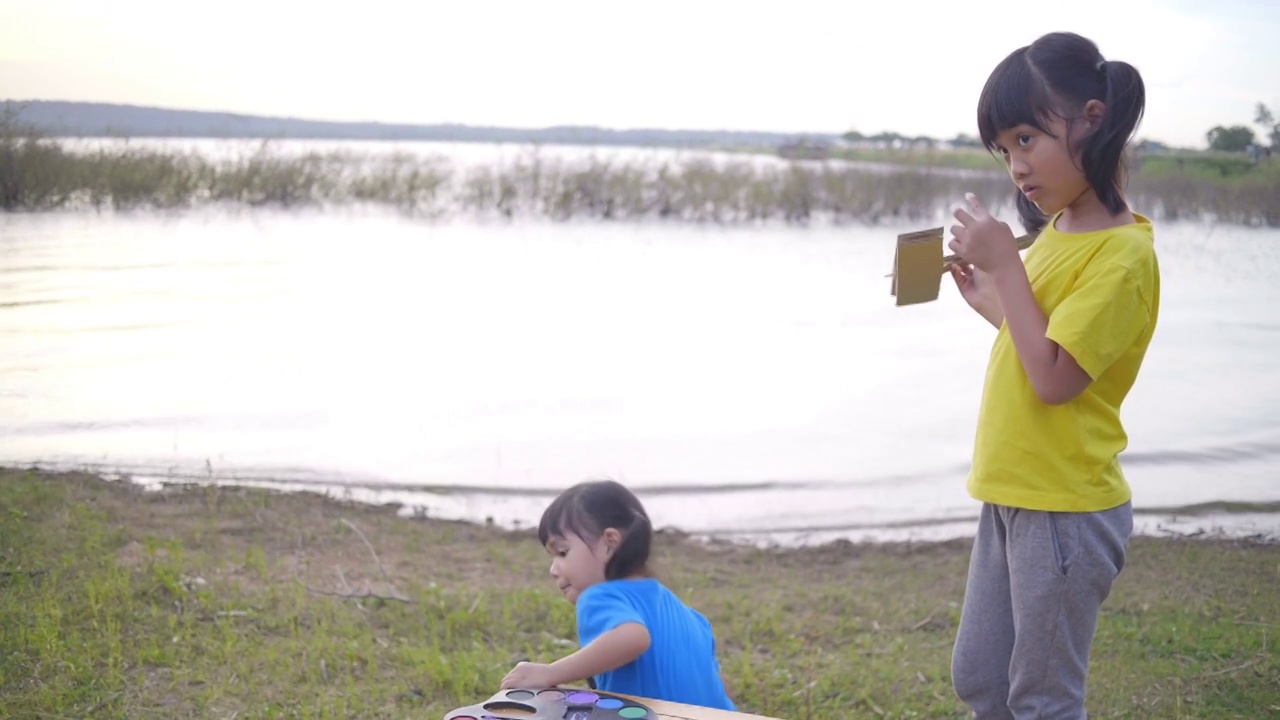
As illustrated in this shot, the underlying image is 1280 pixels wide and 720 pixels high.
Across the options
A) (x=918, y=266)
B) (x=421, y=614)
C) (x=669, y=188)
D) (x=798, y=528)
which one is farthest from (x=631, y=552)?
(x=669, y=188)

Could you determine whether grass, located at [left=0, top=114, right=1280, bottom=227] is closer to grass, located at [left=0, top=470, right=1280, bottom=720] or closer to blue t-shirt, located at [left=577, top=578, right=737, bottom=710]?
grass, located at [left=0, top=470, right=1280, bottom=720]

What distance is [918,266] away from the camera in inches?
91.4

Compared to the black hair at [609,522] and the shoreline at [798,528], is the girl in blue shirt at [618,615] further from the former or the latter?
the shoreline at [798,528]

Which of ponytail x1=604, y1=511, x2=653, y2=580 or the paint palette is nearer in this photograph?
the paint palette

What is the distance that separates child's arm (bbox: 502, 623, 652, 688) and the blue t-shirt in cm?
5

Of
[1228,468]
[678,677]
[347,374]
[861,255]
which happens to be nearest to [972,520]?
[1228,468]

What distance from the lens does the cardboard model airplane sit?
2.30 metres

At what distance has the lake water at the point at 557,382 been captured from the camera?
6176mm

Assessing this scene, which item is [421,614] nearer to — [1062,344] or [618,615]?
[618,615]

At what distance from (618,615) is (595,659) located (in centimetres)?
11

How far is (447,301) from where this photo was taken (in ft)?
36.3

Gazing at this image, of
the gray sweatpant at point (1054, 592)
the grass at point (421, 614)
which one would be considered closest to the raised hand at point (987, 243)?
the gray sweatpant at point (1054, 592)

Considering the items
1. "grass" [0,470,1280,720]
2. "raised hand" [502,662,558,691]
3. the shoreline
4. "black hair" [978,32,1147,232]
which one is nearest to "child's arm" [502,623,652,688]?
"raised hand" [502,662,558,691]

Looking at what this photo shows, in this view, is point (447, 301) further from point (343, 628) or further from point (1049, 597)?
point (1049, 597)
